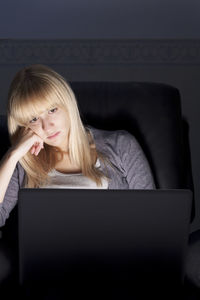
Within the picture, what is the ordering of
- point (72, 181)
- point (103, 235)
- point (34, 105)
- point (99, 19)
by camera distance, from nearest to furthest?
point (103, 235) < point (34, 105) < point (72, 181) < point (99, 19)

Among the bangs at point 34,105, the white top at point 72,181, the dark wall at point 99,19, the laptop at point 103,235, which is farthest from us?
the dark wall at point 99,19

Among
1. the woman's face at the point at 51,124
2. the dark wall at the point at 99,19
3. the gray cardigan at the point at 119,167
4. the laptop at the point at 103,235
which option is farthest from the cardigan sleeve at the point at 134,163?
the dark wall at the point at 99,19

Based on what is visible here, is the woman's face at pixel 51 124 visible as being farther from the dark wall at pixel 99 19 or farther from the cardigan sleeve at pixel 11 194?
the dark wall at pixel 99 19

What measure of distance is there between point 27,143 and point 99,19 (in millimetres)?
951

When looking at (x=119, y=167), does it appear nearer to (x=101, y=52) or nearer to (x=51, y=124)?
(x=51, y=124)

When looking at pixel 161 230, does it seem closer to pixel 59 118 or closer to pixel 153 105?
pixel 59 118

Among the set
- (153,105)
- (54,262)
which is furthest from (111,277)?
(153,105)

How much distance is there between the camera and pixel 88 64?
91.7 inches

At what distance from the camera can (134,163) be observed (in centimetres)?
163

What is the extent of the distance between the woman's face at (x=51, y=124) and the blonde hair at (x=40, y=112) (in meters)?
0.02

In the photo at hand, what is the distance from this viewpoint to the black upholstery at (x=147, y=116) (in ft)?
5.51

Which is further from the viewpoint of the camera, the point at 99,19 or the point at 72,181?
the point at 99,19

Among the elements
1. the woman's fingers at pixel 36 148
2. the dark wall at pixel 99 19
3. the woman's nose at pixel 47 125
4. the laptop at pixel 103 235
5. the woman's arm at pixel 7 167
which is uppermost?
the dark wall at pixel 99 19

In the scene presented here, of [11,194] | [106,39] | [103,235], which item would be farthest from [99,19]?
[103,235]
